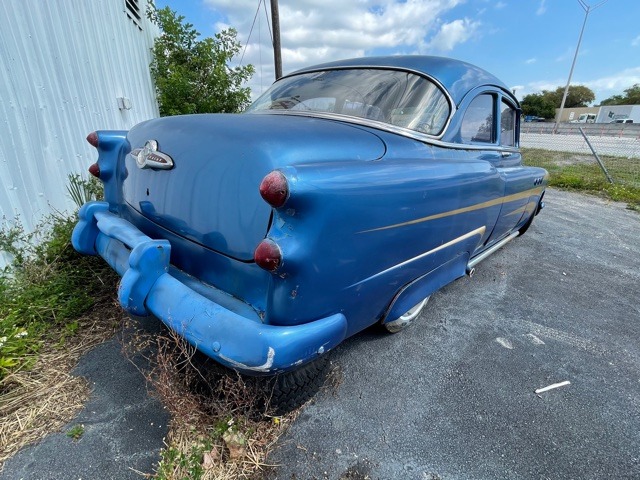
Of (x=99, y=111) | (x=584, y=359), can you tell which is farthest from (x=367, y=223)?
(x=99, y=111)

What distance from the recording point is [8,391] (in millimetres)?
1718

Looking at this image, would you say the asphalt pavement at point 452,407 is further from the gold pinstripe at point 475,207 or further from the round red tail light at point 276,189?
the round red tail light at point 276,189

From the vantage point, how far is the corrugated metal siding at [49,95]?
2570 mm

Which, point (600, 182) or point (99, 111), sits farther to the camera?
point (600, 182)

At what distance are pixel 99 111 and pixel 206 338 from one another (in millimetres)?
4183

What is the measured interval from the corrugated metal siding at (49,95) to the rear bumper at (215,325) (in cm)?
162

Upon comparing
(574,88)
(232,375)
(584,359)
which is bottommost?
(584,359)

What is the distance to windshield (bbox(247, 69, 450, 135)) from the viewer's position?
2.20 metres

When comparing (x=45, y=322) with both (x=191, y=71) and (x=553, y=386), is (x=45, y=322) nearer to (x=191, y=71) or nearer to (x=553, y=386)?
(x=553, y=386)

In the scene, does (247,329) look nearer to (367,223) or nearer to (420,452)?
(367,223)

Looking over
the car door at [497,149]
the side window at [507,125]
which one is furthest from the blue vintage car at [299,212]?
the side window at [507,125]

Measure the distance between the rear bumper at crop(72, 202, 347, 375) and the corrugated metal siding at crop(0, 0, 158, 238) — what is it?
1.62 m

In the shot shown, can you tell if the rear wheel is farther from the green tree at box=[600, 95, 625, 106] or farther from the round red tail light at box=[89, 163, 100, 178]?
the green tree at box=[600, 95, 625, 106]

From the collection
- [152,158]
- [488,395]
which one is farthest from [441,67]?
[488,395]
